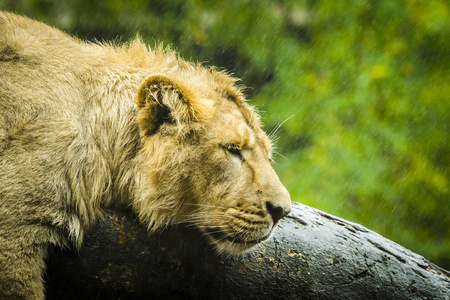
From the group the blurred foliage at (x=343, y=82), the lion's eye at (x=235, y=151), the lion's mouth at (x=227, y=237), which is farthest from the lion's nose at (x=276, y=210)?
the blurred foliage at (x=343, y=82)

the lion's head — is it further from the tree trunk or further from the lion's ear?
the tree trunk

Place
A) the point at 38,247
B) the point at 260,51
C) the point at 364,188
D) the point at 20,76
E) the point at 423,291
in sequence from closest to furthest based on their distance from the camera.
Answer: the point at 38,247
the point at 20,76
the point at 423,291
the point at 364,188
the point at 260,51

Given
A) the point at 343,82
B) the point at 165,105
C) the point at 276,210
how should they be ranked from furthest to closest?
1. the point at 343,82
2. the point at 165,105
3. the point at 276,210

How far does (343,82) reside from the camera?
6336 millimetres

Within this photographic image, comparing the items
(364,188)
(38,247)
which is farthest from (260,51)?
(38,247)

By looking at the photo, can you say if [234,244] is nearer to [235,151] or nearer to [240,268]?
[240,268]

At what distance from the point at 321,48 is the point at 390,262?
4186 millimetres

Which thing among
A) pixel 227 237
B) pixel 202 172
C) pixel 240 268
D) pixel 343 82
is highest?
pixel 202 172

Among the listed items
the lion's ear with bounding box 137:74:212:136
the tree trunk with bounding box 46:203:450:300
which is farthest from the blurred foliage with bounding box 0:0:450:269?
the lion's ear with bounding box 137:74:212:136

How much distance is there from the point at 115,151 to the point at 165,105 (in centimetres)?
45

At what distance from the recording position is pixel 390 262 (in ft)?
9.95

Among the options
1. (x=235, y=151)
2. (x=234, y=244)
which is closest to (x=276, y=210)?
(x=234, y=244)

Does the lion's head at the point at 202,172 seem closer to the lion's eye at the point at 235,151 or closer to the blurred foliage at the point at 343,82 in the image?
the lion's eye at the point at 235,151

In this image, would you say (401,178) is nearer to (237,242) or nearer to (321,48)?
(321,48)
